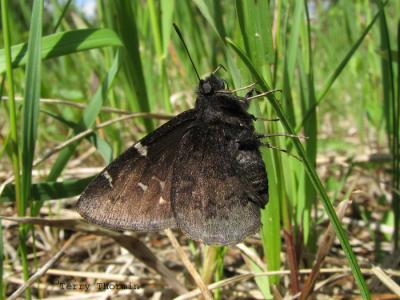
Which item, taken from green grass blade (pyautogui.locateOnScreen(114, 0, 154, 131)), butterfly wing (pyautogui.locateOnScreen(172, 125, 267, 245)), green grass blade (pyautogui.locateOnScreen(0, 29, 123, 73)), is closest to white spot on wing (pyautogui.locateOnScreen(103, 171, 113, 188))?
butterfly wing (pyautogui.locateOnScreen(172, 125, 267, 245))

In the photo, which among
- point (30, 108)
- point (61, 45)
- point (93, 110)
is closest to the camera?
point (30, 108)

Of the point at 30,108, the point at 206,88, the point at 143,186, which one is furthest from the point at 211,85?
the point at 30,108

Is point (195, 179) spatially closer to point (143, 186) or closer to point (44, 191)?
point (143, 186)

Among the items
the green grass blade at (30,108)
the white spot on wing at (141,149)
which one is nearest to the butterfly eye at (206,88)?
the white spot on wing at (141,149)

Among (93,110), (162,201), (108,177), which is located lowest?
(162,201)

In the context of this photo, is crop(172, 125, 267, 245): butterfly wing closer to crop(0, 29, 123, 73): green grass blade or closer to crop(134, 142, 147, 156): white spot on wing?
crop(134, 142, 147, 156): white spot on wing

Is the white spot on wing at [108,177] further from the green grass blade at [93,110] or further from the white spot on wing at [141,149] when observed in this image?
the green grass blade at [93,110]
